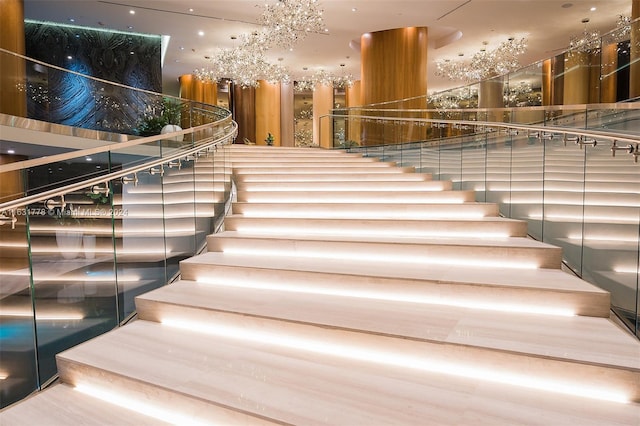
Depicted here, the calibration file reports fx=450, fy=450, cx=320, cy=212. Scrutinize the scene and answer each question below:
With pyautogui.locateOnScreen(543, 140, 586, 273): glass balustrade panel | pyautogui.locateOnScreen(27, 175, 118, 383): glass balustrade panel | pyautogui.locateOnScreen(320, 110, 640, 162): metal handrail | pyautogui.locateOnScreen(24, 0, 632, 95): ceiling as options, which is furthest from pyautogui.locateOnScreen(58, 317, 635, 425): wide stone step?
pyautogui.locateOnScreen(24, 0, 632, 95): ceiling

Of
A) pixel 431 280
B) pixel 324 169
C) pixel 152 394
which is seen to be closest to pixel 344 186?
pixel 324 169

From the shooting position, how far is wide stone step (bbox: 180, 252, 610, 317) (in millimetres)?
2607

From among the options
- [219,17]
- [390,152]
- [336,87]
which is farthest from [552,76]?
[336,87]

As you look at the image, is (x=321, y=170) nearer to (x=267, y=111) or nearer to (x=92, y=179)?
(x=92, y=179)

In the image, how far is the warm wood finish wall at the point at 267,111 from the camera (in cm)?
1969

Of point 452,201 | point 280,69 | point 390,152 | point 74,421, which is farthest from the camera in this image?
point 280,69

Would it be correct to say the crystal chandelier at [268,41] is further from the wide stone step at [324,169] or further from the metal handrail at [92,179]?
the metal handrail at [92,179]

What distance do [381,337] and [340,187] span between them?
3.52 meters

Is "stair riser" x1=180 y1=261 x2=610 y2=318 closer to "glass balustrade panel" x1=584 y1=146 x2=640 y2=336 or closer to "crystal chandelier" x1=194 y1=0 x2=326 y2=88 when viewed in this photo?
"glass balustrade panel" x1=584 y1=146 x2=640 y2=336

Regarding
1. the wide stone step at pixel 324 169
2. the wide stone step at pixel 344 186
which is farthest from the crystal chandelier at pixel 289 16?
the wide stone step at pixel 344 186

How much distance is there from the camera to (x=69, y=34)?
40.4ft

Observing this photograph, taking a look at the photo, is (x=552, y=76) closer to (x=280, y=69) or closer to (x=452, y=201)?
(x=452, y=201)

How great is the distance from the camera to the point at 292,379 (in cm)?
221

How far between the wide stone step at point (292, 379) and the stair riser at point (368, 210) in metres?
2.07
